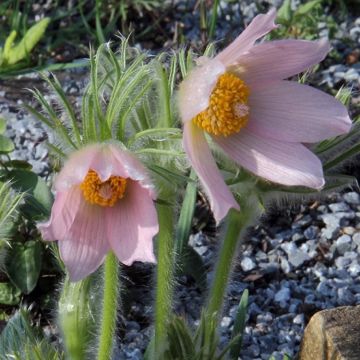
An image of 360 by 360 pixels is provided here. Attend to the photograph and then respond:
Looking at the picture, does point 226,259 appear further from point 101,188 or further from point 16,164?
point 16,164

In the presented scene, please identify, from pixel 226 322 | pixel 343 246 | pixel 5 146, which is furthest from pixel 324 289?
pixel 5 146

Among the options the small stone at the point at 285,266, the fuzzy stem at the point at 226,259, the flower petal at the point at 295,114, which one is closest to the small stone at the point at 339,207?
the small stone at the point at 285,266

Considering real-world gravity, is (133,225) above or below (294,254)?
above

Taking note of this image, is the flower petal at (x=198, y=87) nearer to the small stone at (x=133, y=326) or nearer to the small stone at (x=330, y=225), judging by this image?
the small stone at (x=133, y=326)

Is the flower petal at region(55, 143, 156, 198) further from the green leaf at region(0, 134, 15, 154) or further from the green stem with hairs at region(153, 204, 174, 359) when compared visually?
the green leaf at region(0, 134, 15, 154)

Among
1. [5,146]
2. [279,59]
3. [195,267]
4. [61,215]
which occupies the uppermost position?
[279,59]

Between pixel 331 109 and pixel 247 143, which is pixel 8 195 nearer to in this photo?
pixel 247 143
